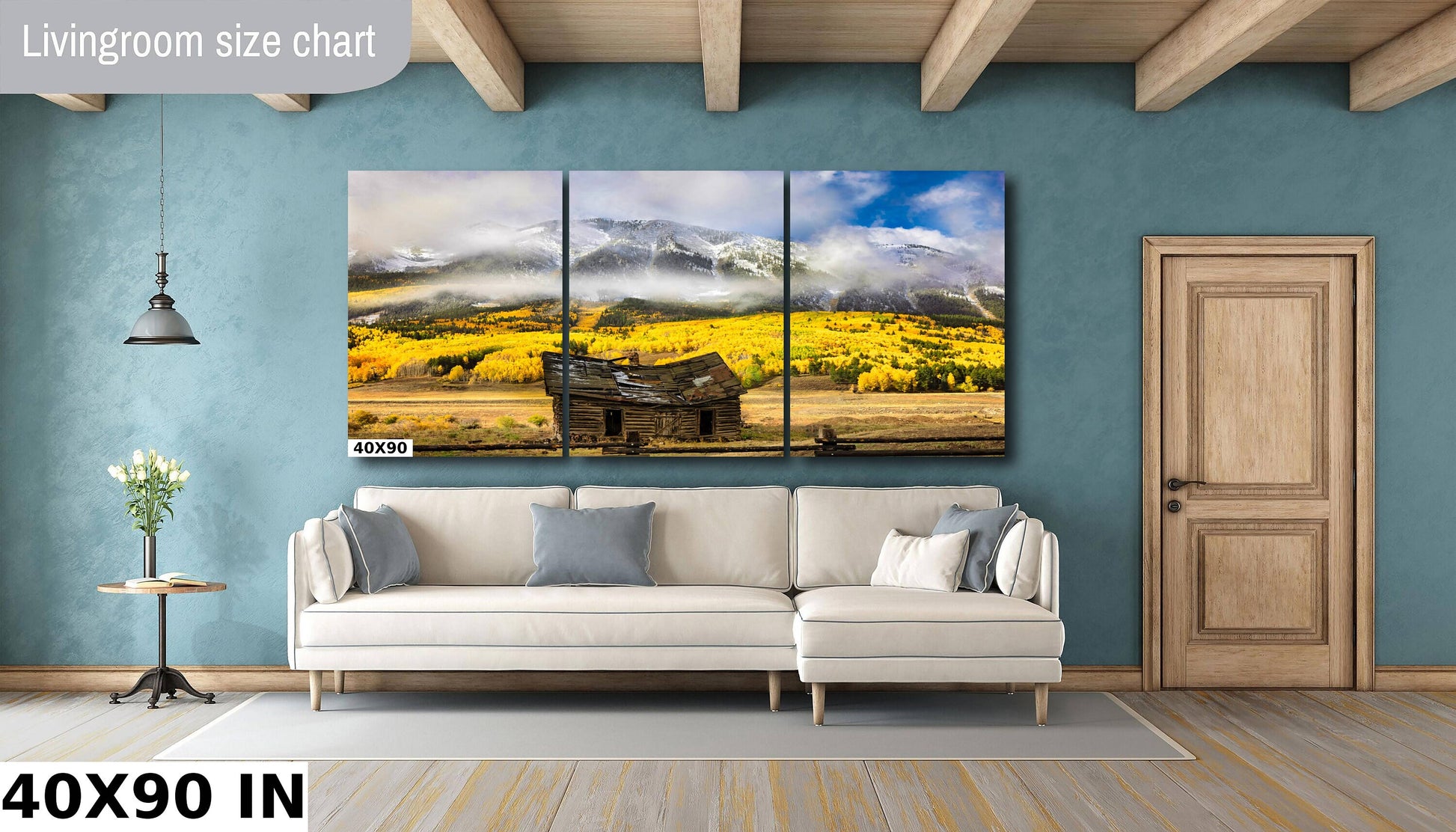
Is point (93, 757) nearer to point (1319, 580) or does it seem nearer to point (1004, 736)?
point (1004, 736)

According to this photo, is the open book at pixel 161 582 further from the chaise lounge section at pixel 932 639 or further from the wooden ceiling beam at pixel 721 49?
the wooden ceiling beam at pixel 721 49

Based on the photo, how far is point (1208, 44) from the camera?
3.86 metres

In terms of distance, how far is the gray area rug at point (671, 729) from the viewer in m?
3.45

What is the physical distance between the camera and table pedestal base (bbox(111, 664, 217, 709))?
4.13m

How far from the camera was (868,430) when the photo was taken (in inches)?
176

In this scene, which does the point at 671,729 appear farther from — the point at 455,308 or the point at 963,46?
the point at 963,46

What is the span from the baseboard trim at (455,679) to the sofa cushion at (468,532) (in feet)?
1.43

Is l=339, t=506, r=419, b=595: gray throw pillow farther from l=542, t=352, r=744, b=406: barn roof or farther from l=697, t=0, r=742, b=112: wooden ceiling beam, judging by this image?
l=697, t=0, r=742, b=112: wooden ceiling beam

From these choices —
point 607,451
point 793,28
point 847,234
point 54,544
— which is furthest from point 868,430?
point 54,544

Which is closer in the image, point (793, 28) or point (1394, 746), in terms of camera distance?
point (1394, 746)

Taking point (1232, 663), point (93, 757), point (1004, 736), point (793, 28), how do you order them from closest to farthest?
point (93, 757) → point (1004, 736) → point (793, 28) → point (1232, 663)

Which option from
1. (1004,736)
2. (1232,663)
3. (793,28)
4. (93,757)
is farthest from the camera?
(1232,663)

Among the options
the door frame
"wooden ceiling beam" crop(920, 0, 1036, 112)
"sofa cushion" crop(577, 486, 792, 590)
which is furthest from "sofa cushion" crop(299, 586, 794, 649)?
"wooden ceiling beam" crop(920, 0, 1036, 112)

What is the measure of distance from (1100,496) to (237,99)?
14.0 ft
